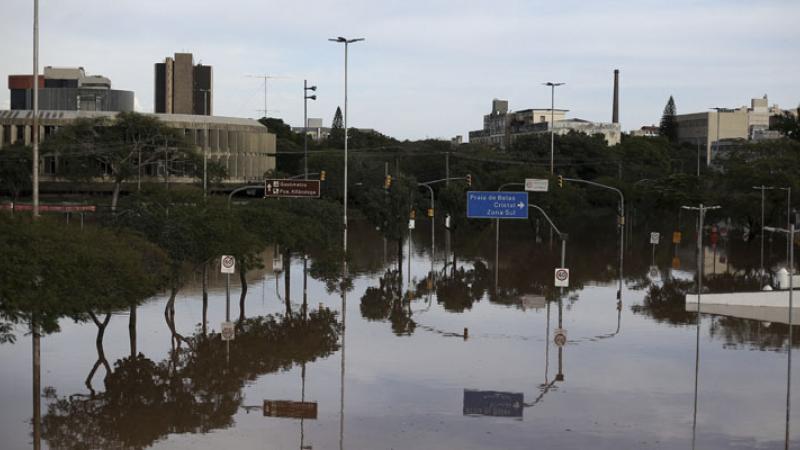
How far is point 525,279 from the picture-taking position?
6175 cm

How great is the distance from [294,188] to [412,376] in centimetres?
2986

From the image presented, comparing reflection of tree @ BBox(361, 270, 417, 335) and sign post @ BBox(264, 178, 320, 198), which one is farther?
sign post @ BBox(264, 178, 320, 198)

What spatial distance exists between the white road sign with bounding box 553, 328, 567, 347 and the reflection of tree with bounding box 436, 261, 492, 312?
27.2 feet

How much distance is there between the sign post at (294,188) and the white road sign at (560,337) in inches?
876

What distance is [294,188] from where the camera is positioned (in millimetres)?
59781

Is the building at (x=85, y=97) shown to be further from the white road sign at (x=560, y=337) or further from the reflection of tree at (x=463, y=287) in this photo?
the white road sign at (x=560, y=337)

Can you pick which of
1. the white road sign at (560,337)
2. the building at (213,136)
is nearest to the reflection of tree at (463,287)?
the white road sign at (560,337)

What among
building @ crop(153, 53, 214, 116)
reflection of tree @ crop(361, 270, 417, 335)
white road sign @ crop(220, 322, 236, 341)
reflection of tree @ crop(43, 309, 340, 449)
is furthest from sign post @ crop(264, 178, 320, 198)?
building @ crop(153, 53, 214, 116)

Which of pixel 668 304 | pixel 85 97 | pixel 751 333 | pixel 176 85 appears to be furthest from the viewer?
pixel 176 85

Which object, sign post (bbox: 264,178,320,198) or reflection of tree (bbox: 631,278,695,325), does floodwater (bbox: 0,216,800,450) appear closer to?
reflection of tree (bbox: 631,278,695,325)

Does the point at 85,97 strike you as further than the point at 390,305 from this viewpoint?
Yes

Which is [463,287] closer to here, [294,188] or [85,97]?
[294,188]

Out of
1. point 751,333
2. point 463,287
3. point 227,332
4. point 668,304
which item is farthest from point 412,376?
point 463,287

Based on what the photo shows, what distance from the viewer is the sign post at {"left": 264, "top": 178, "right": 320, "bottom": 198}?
5959cm
